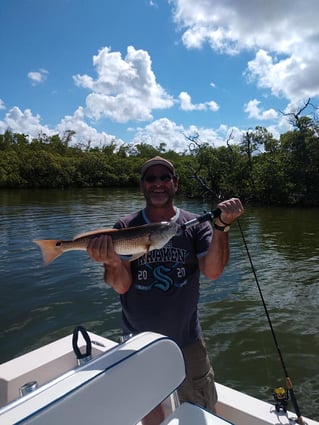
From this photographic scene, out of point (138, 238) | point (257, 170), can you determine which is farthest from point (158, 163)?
point (257, 170)

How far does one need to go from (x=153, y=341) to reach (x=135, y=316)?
2.34 feet

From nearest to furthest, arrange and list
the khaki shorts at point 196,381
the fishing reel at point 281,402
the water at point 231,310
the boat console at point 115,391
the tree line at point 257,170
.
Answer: the boat console at point 115,391 < the khaki shorts at point 196,381 < the fishing reel at point 281,402 < the water at point 231,310 < the tree line at point 257,170

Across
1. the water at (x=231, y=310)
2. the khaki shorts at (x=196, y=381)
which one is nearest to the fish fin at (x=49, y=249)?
the khaki shorts at (x=196, y=381)

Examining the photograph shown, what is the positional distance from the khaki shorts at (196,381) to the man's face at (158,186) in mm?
1220

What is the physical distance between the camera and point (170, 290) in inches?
114

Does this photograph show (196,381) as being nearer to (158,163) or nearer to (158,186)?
(158,186)

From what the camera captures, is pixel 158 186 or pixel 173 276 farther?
pixel 158 186

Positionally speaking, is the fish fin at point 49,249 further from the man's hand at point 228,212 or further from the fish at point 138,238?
the man's hand at point 228,212

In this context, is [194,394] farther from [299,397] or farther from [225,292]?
[225,292]

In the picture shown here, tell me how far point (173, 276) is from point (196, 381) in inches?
34.5

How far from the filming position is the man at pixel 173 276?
288 cm

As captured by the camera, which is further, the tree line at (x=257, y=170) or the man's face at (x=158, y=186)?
the tree line at (x=257, y=170)

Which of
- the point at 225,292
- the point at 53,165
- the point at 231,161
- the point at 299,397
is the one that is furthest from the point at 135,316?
the point at 53,165

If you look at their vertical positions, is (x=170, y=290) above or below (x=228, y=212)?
below
